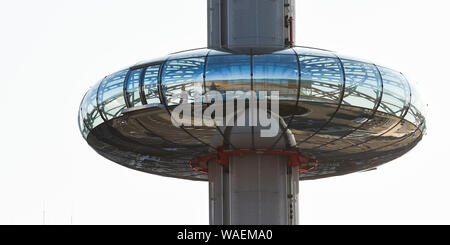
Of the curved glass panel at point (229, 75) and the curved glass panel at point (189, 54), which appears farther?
the curved glass panel at point (189, 54)

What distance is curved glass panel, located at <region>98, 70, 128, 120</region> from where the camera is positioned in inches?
1389

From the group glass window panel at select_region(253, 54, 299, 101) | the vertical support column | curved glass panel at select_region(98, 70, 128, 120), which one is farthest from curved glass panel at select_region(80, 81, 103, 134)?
glass window panel at select_region(253, 54, 299, 101)

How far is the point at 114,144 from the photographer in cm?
3831

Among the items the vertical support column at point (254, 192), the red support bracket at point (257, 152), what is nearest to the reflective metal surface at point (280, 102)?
the red support bracket at point (257, 152)

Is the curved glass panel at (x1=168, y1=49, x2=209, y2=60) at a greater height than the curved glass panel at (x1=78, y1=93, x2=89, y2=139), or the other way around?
the curved glass panel at (x1=168, y1=49, x2=209, y2=60)

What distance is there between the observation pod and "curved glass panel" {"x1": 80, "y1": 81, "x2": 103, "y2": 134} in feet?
0.15

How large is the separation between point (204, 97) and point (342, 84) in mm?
4029

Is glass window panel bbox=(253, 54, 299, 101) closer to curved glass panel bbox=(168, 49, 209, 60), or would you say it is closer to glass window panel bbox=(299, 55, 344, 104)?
glass window panel bbox=(299, 55, 344, 104)

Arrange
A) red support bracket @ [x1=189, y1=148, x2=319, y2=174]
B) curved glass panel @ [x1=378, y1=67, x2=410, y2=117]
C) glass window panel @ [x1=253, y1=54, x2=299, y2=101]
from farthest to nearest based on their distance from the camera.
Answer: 1. red support bracket @ [x1=189, y1=148, x2=319, y2=174]
2. curved glass panel @ [x1=378, y1=67, x2=410, y2=117]
3. glass window panel @ [x1=253, y1=54, x2=299, y2=101]

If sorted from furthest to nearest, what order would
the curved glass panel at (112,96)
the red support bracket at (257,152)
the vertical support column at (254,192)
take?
the red support bracket at (257,152) → the vertical support column at (254,192) → the curved glass panel at (112,96)

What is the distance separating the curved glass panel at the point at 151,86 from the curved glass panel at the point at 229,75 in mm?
1592

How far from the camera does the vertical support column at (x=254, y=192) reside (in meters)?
36.8

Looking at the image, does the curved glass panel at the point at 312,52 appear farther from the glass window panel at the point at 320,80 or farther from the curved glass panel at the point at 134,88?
the curved glass panel at the point at 134,88
